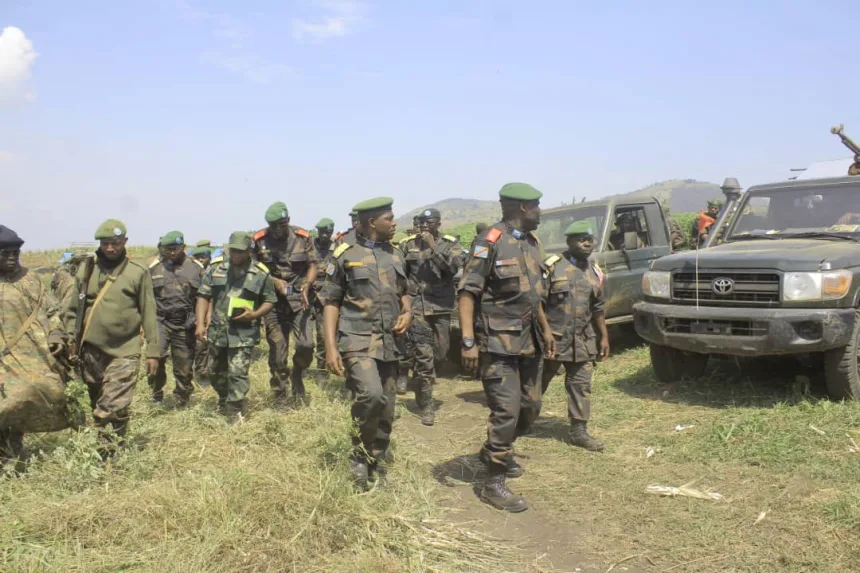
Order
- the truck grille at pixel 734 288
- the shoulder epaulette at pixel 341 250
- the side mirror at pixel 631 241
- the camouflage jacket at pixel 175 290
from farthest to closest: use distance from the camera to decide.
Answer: the side mirror at pixel 631 241 → the camouflage jacket at pixel 175 290 → the truck grille at pixel 734 288 → the shoulder epaulette at pixel 341 250

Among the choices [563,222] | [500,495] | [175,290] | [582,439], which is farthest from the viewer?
[563,222]

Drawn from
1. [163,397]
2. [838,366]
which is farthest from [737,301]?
A: [163,397]

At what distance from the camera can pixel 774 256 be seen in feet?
19.4

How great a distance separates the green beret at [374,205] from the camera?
15.4ft

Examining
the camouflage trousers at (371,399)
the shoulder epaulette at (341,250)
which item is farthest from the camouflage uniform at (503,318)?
the shoulder epaulette at (341,250)

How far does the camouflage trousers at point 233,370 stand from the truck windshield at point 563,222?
3.80m

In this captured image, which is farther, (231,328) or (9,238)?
(231,328)

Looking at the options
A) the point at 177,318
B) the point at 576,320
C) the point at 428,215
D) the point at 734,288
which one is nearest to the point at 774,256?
the point at 734,288

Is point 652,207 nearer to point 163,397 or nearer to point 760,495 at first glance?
point 760,495

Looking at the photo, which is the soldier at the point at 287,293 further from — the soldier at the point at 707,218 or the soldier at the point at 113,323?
the soldier at the point at 707,218

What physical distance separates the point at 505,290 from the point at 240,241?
2853mm

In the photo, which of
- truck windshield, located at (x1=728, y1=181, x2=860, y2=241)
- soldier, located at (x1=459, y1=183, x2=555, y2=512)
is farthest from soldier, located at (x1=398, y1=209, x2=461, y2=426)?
truck windshield, located at (x1=728, y1=181, x2=860, y2=241)

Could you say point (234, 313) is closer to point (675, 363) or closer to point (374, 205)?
point (374, 205)

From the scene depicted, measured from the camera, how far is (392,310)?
4695mm
